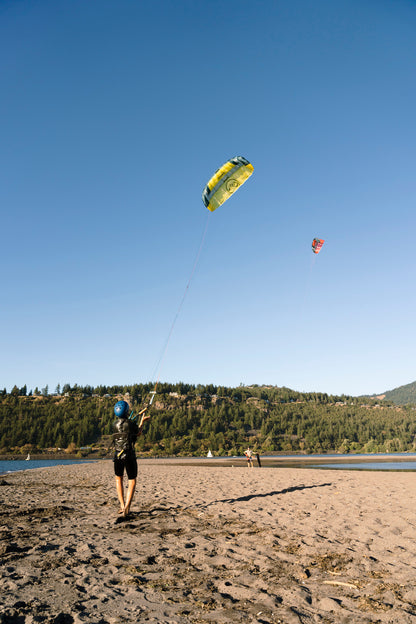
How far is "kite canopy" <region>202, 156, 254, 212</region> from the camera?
14.8m

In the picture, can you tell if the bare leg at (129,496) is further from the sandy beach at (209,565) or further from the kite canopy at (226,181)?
the kite canopy at (226,181)

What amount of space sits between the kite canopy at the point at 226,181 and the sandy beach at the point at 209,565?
39.1 feet

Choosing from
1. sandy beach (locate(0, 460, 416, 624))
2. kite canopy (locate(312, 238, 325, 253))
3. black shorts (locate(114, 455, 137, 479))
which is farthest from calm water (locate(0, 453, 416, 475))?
black shorts (locate(114, 455, 137, 479))

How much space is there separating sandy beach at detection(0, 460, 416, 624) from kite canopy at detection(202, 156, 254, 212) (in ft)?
39.1

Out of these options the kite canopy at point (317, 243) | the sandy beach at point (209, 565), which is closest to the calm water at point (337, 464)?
the kite canopy at point (317, 243)

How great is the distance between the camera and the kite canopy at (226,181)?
48.5 ft

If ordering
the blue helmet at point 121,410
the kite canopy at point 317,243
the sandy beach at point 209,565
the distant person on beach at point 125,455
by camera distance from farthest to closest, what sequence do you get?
the kite canopy at point 317,243 → the blue helmet at point 121,410 → the distant person on beach at point 125,455 → the sandy beach at point 209,565

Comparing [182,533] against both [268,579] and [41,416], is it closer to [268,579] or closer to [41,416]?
[268,579]

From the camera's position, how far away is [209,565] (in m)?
4.82

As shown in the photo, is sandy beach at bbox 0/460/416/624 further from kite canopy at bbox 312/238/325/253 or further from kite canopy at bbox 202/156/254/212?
kite canopy at bbox 312/238/325/253

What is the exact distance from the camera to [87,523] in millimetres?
7383

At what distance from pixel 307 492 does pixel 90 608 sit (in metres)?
10.5

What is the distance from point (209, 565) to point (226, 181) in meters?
13.9

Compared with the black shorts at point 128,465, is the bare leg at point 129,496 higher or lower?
lower
